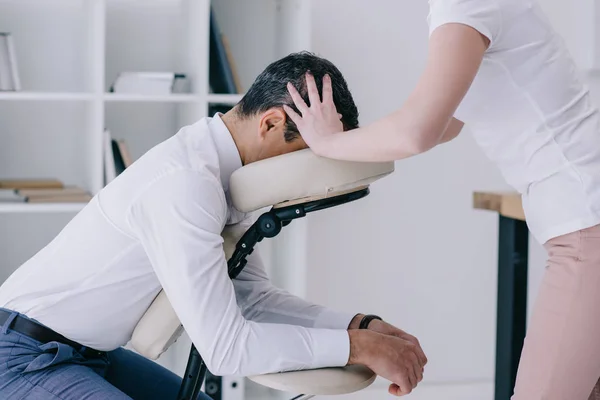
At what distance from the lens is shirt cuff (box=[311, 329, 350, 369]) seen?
1.30m

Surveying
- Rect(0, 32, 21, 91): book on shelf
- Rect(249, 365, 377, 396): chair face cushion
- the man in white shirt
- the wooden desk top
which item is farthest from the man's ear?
Rect(0, 32, 21, 91): book on shelf

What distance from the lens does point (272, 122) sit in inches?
55.9

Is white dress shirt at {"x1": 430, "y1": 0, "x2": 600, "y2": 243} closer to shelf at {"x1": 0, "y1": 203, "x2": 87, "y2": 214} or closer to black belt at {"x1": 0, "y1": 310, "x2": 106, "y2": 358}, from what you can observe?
black belt at {"x1": 0, "y1": 310, "x2": 106, "y2": 358}

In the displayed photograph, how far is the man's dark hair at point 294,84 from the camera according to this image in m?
1.41

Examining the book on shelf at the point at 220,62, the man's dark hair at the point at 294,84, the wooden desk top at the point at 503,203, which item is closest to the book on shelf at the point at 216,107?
the book on shelf at the point at 220,62

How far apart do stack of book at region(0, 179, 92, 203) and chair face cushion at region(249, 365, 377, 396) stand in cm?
135

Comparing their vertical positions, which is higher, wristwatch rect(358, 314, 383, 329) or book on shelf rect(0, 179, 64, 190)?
wristwatch rect(358, 314, 383, 329)

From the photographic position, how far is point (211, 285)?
1271mm

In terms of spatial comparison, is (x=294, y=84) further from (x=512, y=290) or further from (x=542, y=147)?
(x=512, y=290)

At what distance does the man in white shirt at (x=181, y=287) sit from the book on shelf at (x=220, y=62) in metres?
1.02

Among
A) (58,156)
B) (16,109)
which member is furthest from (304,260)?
(16,109)

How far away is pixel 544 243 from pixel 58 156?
186cm

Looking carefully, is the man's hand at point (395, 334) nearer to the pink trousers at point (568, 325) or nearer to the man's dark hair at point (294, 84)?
the pink trousers at point (568, 325)

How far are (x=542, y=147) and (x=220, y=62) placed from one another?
1376 millimetres
